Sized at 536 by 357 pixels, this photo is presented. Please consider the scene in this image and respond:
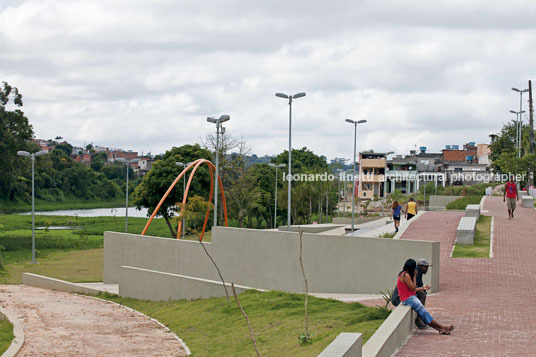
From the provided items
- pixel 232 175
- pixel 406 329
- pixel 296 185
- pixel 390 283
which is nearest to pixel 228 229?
pixel 390 283

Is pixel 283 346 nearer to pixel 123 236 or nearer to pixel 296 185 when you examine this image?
pixel 123 236

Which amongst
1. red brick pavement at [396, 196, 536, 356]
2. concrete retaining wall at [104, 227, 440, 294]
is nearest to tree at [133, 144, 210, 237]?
concrete retaining wall at [104, 227, 440, 294]

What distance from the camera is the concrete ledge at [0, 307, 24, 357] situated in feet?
51.2

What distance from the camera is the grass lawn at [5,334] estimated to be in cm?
1629

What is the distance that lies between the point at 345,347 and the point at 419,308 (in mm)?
3854

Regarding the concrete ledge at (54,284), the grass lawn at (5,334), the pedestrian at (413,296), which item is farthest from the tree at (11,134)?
the pedestrian at (413,296)

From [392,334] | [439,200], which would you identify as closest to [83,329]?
[392,334]

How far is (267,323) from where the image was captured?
596 inches

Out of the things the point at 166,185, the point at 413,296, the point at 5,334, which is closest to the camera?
the point at 413,296

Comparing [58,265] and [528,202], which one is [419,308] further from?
[58,265]

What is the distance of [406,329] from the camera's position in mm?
10594

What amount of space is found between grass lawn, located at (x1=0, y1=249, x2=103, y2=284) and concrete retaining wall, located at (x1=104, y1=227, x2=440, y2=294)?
7.55m

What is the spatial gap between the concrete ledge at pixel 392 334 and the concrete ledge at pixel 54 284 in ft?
60.8

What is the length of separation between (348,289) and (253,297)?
2.87m
